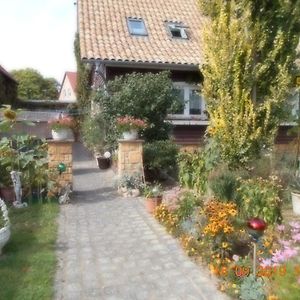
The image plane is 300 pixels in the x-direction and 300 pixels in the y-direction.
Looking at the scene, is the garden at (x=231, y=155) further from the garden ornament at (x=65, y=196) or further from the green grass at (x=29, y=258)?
the green grass at (x=29, y=258)

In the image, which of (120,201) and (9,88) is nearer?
(120,201)

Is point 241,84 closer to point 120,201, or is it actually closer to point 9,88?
point 120,201

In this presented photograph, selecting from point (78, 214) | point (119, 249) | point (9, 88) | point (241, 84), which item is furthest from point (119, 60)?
point (9, 88)

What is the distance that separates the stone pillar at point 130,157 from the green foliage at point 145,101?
4.89ft

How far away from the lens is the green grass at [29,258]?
4.11 meters

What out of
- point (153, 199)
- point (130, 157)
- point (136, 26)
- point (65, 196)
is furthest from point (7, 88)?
point (153, 199)

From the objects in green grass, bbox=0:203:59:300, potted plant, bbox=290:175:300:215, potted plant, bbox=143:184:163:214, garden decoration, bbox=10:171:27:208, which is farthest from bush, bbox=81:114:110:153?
potted plant, bbox=290:175:300:215

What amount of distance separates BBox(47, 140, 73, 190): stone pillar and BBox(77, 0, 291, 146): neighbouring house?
4674mm

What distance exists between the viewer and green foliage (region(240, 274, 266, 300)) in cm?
371

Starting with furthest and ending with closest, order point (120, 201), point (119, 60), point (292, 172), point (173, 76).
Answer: point (173, 76) < point (119, 60) < point (120, 201) < point (292, 172)

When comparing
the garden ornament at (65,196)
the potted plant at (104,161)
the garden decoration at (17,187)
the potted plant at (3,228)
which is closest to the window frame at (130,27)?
the potted plant at (104,161)

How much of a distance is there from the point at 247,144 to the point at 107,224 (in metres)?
3.39

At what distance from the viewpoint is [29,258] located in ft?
16.4

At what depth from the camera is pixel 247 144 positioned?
8008 millimetres
